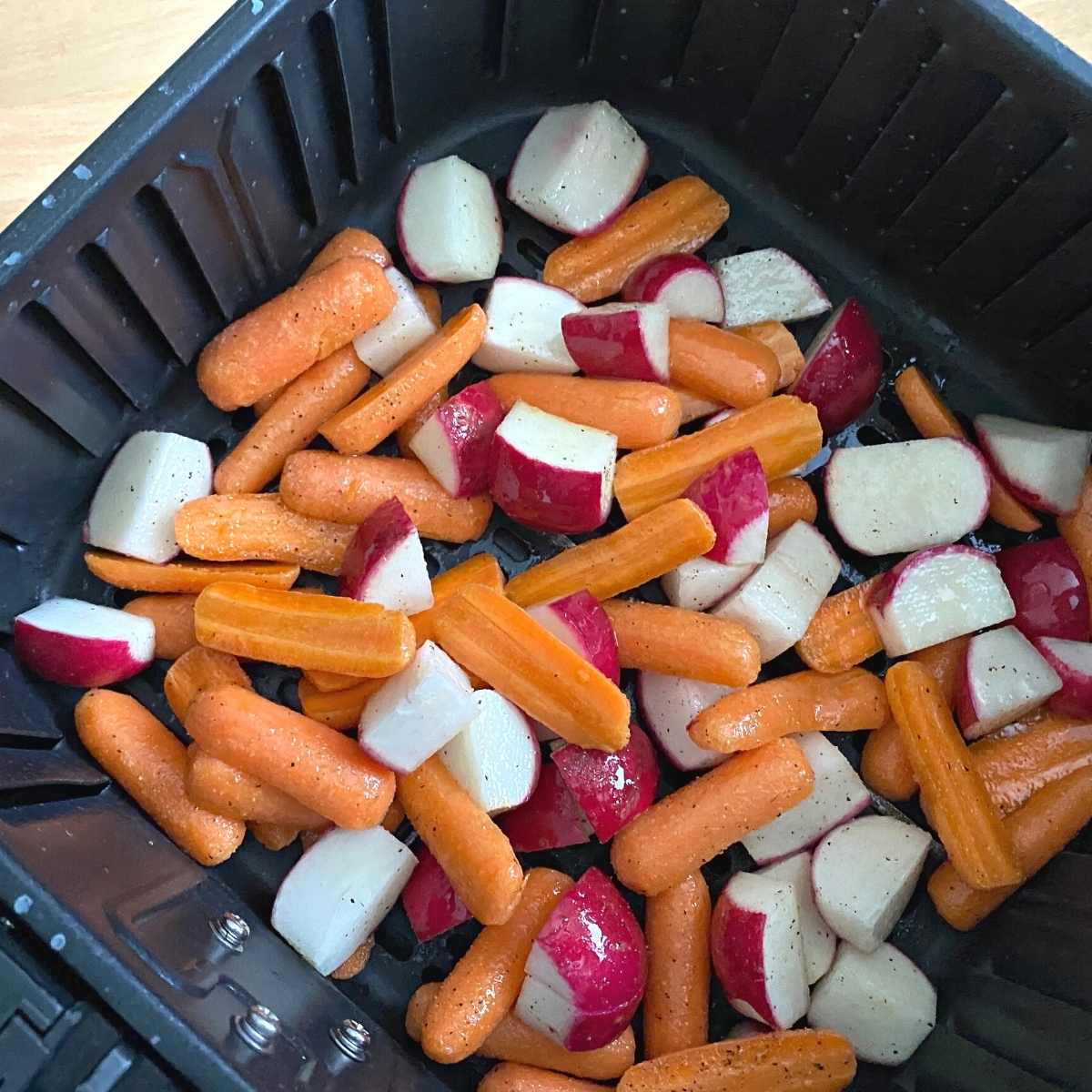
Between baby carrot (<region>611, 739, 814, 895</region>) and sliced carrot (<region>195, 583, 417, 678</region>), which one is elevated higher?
sliced carrot (<region>195, 583, 417, 678</region>)

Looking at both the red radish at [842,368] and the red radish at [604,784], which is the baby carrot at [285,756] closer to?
the red radish at [604,784]

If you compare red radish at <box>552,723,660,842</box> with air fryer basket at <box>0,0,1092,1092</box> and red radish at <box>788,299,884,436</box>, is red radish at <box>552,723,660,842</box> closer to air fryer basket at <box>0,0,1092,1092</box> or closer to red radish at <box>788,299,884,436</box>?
air fryer basket at <box>0,0,1092,1092</box>

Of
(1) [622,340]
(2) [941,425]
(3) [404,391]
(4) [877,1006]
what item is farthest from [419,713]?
(2) [941,425]

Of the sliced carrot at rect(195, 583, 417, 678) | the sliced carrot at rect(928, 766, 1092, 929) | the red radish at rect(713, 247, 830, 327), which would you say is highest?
the red radish at rect(713, 247, 830, 327)

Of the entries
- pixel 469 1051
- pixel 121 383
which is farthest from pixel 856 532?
pixel 121 383

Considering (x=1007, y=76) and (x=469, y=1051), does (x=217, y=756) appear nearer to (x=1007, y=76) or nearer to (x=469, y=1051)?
(x=469, y=1051)

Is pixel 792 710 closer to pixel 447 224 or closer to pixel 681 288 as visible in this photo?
pixel 681 288

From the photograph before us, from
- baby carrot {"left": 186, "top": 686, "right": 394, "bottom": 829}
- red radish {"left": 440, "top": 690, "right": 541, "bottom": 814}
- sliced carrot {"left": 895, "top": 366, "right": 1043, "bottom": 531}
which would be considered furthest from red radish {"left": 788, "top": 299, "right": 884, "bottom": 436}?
baby carrot {"left": 186, "top": 686, "right": 394, "bottom": 829}

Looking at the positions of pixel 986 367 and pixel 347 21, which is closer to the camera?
pixel 347 21

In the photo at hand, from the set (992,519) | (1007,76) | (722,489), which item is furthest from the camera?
(992,519)
